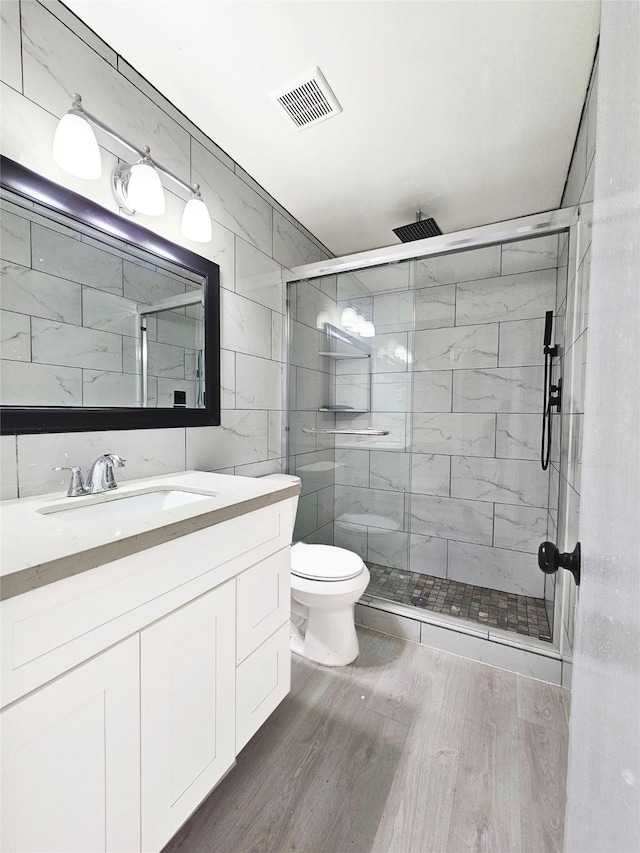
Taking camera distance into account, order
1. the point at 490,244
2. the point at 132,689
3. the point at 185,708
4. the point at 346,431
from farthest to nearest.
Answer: the point at 346,431 → the point at 490,244 → the point at 185,708 → the point at 132,689

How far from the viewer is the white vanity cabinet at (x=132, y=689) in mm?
633

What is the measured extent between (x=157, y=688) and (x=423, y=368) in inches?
92.1

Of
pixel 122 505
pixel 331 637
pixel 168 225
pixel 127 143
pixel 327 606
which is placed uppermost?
pixel 127 143

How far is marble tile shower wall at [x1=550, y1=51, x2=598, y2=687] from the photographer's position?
4.43 feet

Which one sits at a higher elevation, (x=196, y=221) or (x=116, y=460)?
(x=196, y=221)

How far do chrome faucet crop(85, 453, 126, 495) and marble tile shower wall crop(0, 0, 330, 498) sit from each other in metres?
0.07

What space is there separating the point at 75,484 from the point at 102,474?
81mm

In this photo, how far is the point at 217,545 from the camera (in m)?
1.02

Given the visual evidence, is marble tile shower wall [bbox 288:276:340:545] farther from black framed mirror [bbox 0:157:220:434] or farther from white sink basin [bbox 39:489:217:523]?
white sink basin [bbox 39:489:217:523]

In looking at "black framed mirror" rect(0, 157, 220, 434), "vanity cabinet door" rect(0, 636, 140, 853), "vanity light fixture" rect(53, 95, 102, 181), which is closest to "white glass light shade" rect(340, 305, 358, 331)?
"black framed mirror" rect(0, 157, 220, 434)

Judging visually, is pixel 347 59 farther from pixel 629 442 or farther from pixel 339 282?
pixel 629 442

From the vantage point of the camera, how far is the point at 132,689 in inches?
31.3

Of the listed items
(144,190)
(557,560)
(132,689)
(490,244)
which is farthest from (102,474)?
(490,244)

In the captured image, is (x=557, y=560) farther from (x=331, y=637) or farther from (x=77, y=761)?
(x=331, y=637)
